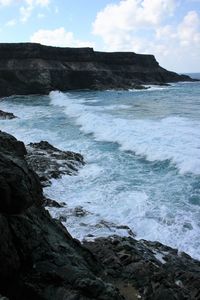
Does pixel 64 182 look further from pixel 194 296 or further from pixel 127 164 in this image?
pixel 194 296

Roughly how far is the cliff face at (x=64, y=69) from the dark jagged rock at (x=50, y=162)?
43.2m

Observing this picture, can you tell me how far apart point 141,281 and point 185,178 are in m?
8.09

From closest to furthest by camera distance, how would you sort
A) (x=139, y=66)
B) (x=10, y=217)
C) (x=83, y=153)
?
(x=10, y=217) → (x=83, y=153) → (x=139, y=66)

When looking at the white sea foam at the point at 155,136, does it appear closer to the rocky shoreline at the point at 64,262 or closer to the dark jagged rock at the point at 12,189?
the rocky shoreline at the point at 64,262

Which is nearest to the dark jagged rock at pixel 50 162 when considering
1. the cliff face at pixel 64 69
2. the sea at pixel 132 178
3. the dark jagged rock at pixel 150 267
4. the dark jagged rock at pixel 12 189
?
the sea at pixel 132 178

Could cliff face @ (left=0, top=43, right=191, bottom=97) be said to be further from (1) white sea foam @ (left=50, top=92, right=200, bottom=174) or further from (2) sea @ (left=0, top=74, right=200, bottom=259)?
(2) sea @ (left=0, top=74, right=200, bottom=259)

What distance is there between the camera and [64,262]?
5.39 metres

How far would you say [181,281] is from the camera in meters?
7.32

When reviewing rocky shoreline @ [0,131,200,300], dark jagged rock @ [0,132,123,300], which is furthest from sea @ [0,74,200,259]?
dark jagged rock @ [0,132,123,300]

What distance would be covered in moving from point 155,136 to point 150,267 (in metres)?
15.1

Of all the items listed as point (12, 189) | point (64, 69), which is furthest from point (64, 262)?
point (64, 69)

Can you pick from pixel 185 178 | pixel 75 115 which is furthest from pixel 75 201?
pixel 75 115

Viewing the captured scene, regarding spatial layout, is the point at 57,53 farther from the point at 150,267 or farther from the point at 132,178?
the point at 150,267

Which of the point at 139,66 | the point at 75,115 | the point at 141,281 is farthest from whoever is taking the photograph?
the point at 139,66
